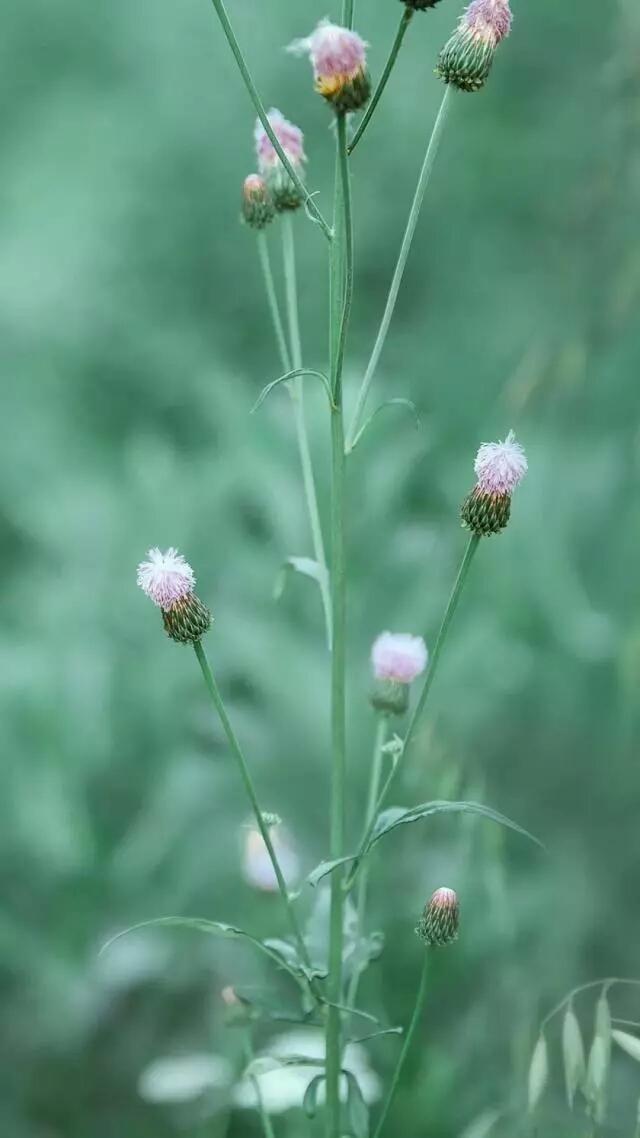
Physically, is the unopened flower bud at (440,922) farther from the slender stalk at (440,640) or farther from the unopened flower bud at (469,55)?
the unopened flower bud at (469,55)

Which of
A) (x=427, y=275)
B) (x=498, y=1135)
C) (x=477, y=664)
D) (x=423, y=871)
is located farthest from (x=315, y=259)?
(x=498, y=1135)

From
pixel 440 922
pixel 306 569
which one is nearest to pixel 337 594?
pixel 306 569

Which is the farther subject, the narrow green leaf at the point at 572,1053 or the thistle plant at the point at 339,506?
the narrow green leaf at the point at 572,1053

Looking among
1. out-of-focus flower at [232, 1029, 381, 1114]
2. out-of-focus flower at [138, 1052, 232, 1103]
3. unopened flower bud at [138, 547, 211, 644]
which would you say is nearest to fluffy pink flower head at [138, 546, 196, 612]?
unopened flower bud at [138, 547, 211, 644]

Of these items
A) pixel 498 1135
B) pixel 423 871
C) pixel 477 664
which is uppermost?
pixel 477 664

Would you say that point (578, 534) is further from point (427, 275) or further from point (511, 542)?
point (427, 275)

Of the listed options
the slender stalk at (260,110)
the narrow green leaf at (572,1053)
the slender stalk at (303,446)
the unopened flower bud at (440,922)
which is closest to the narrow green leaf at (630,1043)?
the narrow green leaf at (572,1053)

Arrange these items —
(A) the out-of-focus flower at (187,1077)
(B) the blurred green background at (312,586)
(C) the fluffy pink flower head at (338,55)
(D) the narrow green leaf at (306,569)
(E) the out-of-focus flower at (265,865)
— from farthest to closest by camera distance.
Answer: (B) the blurred green background at (312,586)
(A) the out-of-focus flower at (187,1077)
(E) the out-of-focus flower at (265,865)
(D) the narrow green leaf at (306,569)
(C) the fluffy pink flower head at (338,55)
